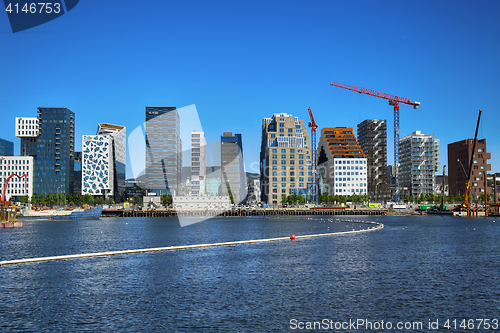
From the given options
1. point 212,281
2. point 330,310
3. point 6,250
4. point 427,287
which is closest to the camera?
point 330,310

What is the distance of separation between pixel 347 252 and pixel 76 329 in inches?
1901

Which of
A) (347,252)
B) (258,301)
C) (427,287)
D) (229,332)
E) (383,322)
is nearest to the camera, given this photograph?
(229,332)

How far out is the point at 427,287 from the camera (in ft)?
140

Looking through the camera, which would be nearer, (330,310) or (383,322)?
(383,322)

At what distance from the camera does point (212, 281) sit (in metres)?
45.7

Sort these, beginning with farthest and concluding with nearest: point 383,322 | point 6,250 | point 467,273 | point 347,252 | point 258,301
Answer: point 6,250 < point 347,252 < point 467,273 < point 258,301 < point 383,322

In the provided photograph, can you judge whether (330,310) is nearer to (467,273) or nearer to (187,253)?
(467,273)

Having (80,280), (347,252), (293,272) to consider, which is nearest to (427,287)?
(293,272)

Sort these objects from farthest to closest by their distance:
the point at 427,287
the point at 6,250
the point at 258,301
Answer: the point at 6,250, the point at 427,287, the point at 258,301

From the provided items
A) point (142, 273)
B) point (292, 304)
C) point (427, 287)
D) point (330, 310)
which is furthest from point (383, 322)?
point (142, 273)

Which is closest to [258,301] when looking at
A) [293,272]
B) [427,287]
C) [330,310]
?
[330,310]

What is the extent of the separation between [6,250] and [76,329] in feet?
178

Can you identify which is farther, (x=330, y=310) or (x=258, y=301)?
(x=258, y=301)

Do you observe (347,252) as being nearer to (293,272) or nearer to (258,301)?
(293,272)
